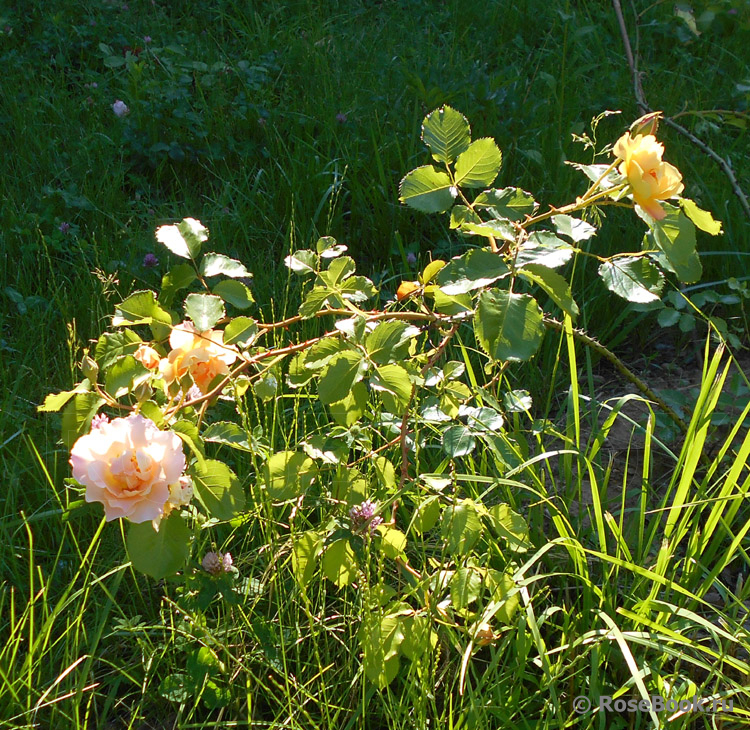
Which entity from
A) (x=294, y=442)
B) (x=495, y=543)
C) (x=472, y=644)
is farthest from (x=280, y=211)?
(x=472, y=644)

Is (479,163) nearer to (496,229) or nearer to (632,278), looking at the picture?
(496,229)

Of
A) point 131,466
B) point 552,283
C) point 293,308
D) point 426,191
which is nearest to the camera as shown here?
point 131,466

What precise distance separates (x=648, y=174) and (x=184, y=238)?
68 centimetres

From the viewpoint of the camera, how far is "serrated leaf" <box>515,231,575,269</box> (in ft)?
3.42

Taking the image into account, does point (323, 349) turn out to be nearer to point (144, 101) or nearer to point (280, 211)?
point (280, 211)

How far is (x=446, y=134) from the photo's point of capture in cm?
120

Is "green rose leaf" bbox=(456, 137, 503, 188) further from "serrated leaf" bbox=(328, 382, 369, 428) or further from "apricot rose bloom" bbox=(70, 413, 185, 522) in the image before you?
"apricot rose bloom" bbox=(70, 413, 185, 522)

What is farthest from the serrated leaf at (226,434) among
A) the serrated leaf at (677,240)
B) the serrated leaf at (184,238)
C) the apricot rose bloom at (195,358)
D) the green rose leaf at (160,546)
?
the serrated leaf at (677,240)

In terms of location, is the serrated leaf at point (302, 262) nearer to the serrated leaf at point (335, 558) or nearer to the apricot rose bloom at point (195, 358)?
the apricot rose bloom at point (195, 358)

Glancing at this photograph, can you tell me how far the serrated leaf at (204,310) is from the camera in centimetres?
115

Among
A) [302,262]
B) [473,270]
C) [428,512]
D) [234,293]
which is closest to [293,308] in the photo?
[302,262]

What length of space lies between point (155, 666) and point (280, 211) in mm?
1612

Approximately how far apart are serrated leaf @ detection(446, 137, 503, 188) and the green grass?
18.6 inches

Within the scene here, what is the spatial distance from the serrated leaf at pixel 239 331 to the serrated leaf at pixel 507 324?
0.36 metres
